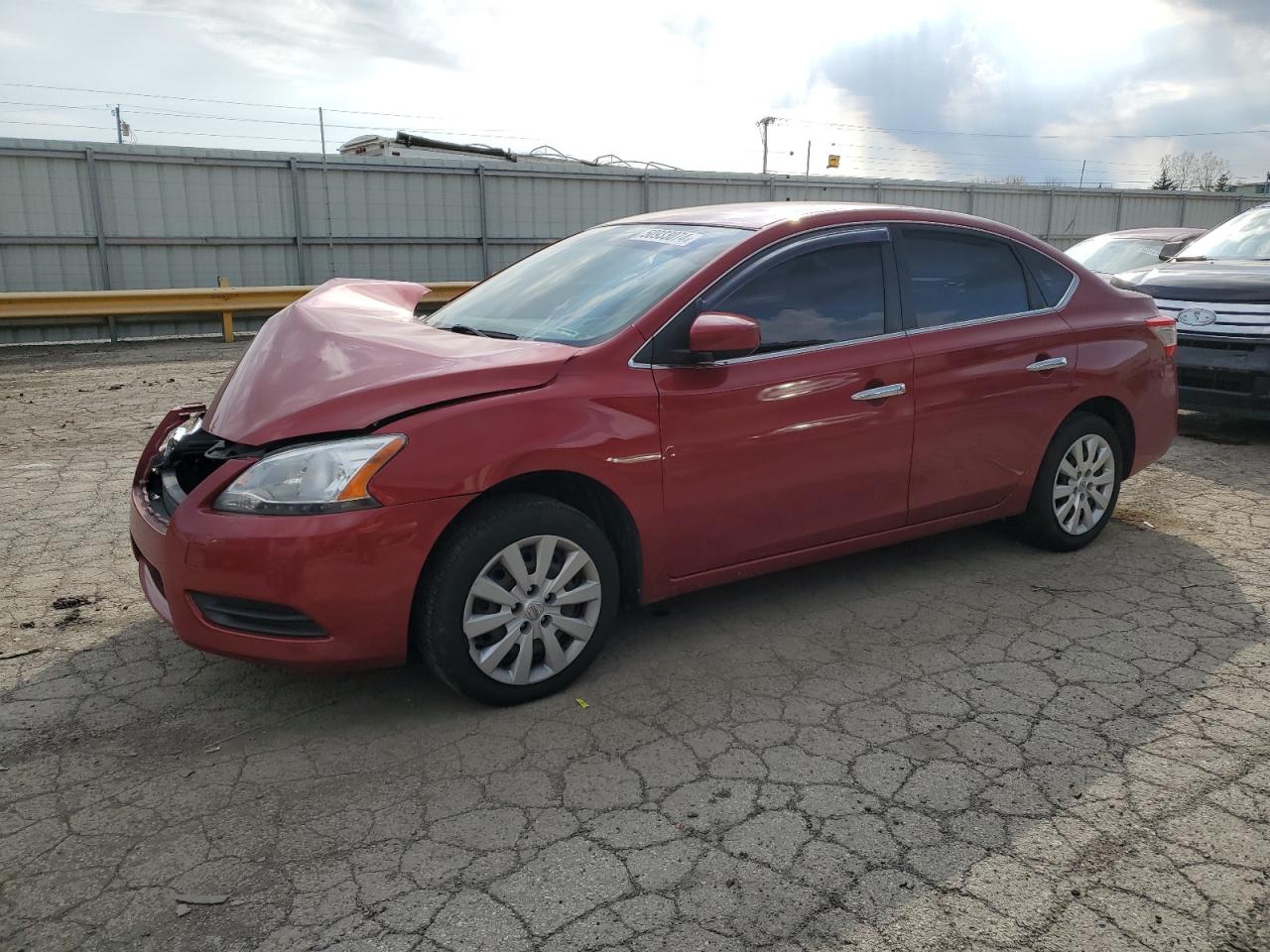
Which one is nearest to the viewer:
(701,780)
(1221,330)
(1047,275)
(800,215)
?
(701,780)

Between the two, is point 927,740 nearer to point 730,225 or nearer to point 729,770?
point 729,770

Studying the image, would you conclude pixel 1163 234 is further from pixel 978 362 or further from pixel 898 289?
pixel 898 289

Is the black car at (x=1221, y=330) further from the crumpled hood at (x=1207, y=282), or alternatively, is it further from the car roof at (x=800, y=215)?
the car roof at (x=800, y=215)

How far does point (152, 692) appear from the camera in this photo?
3602 millimetres

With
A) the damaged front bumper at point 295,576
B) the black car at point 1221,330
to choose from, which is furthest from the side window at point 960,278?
the black car at point 1221,330

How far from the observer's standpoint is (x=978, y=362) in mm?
4434

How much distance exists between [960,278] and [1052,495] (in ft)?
3.85

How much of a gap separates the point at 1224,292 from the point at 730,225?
502cm

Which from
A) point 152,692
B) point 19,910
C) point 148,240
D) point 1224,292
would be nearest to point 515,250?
point 148,240

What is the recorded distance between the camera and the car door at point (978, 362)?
170 inches

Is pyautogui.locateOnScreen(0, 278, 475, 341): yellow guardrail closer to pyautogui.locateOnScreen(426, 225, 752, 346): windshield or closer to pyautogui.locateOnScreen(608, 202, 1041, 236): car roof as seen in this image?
pyautogui.locateOnScreen(426, 225, 752, 346): windshield

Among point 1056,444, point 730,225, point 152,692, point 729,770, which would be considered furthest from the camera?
point 1056,444

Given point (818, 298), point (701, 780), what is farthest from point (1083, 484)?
point (701, 780)

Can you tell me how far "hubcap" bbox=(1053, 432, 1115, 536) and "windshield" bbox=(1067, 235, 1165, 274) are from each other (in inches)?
262
